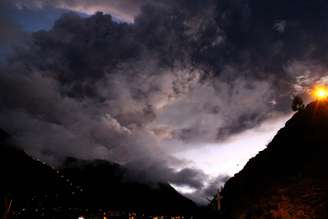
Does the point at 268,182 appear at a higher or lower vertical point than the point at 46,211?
higher

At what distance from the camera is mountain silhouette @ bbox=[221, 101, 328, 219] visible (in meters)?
23.1

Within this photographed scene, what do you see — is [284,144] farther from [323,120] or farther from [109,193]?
[109,193]

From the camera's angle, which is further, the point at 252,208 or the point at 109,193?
the point at 109,193

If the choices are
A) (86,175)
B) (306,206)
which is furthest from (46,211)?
(86,175)

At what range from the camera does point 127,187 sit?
17300 centimetres

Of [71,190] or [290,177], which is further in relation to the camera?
[71,190]

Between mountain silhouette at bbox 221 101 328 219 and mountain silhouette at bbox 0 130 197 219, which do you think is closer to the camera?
mountain silhouette at bbox 221 101 328 219

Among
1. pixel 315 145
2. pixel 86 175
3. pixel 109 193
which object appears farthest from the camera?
pixel 86 175

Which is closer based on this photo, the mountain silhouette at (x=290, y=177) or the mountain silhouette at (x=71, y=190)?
the mountain silhouette at (x=290, y=177)

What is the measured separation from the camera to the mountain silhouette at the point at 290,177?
75.8 feet

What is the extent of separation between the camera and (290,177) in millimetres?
24797

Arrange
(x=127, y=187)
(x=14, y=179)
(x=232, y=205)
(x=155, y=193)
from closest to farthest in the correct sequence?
(x=232, y=205) < (x=14, y=179) < (x=127, y=187) < (x=155, y=193)

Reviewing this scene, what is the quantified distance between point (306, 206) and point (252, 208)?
193 inches

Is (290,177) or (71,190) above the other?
(71,190)
